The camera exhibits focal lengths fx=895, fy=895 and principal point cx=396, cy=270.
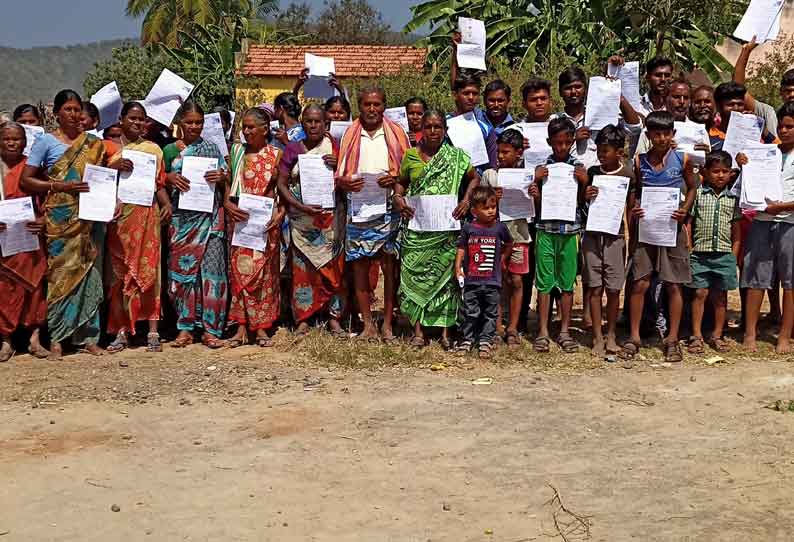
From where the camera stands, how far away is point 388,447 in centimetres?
482

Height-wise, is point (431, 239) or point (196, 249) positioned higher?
point (431, 239)

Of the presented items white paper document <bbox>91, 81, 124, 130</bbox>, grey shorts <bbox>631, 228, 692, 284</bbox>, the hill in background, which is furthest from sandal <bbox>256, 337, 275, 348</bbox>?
the hill in background

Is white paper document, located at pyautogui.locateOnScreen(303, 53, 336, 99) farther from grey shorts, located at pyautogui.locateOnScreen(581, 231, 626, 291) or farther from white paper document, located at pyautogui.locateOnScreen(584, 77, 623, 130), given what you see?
grey shorts, located at pyautogui.locateOnScreen(581, 231, 626, 291)

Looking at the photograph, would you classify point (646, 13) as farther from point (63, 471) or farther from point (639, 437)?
point (63, 471)

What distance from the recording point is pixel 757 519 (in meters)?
3.90

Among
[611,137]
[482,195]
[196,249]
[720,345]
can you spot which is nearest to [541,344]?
[482,195]

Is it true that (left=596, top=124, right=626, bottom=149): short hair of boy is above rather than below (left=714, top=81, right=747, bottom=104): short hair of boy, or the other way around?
below

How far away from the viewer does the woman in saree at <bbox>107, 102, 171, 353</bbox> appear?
669 cm

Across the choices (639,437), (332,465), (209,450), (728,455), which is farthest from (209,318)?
(728,455)

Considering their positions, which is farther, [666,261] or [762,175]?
[666,261]

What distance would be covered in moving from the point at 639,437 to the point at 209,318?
3.45m

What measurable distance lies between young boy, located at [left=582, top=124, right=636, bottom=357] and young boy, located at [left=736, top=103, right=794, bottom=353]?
919 mm

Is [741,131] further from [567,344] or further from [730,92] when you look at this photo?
[567,344]

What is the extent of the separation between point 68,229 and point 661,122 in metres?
4.31
